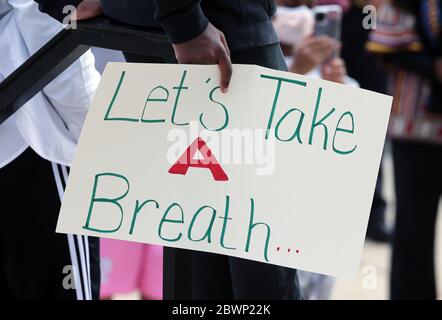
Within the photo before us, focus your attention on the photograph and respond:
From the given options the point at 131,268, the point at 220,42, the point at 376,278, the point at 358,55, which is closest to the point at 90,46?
the point at 220,42

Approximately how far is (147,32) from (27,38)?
1.38ft

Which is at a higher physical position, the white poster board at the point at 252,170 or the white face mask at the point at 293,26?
the white face mask at the point at 293,26

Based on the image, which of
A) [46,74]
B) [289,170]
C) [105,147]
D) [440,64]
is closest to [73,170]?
[105,147]

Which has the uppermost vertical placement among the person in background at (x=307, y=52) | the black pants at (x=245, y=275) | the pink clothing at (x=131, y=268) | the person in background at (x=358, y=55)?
the person in background at (x=358, y=55)

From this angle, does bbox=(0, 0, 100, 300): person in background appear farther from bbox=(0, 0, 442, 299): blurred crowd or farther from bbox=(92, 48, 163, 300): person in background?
bbox=(92, 48, 163, 300): person in background

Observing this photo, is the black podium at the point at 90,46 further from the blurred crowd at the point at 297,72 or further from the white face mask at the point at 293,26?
the white face mask at the point at 293,26

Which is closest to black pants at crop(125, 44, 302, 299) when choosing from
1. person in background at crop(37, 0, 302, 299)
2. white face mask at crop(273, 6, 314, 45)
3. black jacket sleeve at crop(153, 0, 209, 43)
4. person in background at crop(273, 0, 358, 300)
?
person in background at crop(37, 0, 302, 299)

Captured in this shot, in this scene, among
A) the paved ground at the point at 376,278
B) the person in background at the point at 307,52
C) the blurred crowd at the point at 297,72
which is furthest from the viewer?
the paved ground at the point at 376,278

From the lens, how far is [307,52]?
3076mm

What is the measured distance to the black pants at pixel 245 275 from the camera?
1.68 m

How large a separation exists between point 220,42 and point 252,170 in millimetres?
215

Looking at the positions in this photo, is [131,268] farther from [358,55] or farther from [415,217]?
[358,55]

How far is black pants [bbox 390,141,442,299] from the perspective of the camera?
3.06 metres

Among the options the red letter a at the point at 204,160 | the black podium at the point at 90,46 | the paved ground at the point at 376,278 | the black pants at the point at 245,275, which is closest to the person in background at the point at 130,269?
the paved ground at the point at 376,278
